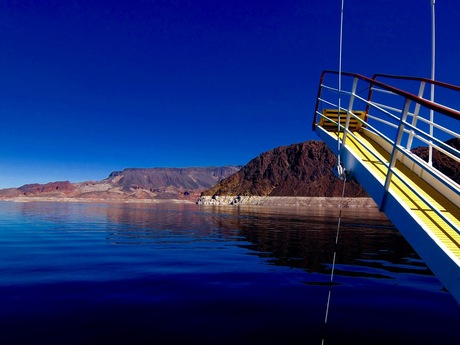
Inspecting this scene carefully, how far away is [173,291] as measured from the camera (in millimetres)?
9055

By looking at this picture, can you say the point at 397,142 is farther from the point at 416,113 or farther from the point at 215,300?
the point at 215,300

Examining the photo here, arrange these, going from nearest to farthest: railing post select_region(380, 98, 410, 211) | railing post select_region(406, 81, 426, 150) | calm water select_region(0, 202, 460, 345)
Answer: railing post select_region(380, 98, 410, 211)
calm water select_region(0, 202, 460, 345)
railing post select_region(406, 81, 426, 150)

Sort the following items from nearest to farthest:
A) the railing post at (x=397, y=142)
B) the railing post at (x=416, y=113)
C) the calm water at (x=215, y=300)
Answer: the railing post at (x=397, y=142) → the calm water at (x=215, y=300) → the railing post at (x=416, y=113)

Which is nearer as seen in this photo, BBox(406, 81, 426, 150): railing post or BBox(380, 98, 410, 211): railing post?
BBox(380, 98, 410, 211): railing post

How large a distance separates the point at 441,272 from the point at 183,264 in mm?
10249

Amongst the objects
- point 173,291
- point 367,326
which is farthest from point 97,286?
point 367,326

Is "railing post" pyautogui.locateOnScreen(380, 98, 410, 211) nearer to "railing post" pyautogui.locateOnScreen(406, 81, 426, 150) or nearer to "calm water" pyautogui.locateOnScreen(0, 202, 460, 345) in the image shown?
"railing post" pyautogui.locateOnScreen(406, 81, 426, 150)

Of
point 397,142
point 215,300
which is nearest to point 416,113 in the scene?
point 397,142

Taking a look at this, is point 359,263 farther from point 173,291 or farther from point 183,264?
point 173,291

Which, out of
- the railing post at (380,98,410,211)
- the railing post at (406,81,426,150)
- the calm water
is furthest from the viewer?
the railing post at (406,81,426,150)

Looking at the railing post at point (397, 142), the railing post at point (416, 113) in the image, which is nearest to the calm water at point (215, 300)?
the railing post at point (397, 142)

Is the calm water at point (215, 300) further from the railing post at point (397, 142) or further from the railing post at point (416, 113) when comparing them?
the railing post at point (416, 113)

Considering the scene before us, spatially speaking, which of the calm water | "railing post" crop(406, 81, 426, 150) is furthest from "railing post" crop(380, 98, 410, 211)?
the calm water

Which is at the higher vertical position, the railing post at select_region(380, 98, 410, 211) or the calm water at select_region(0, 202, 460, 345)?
the railing post at select_region(380, 98, 410, 211)
